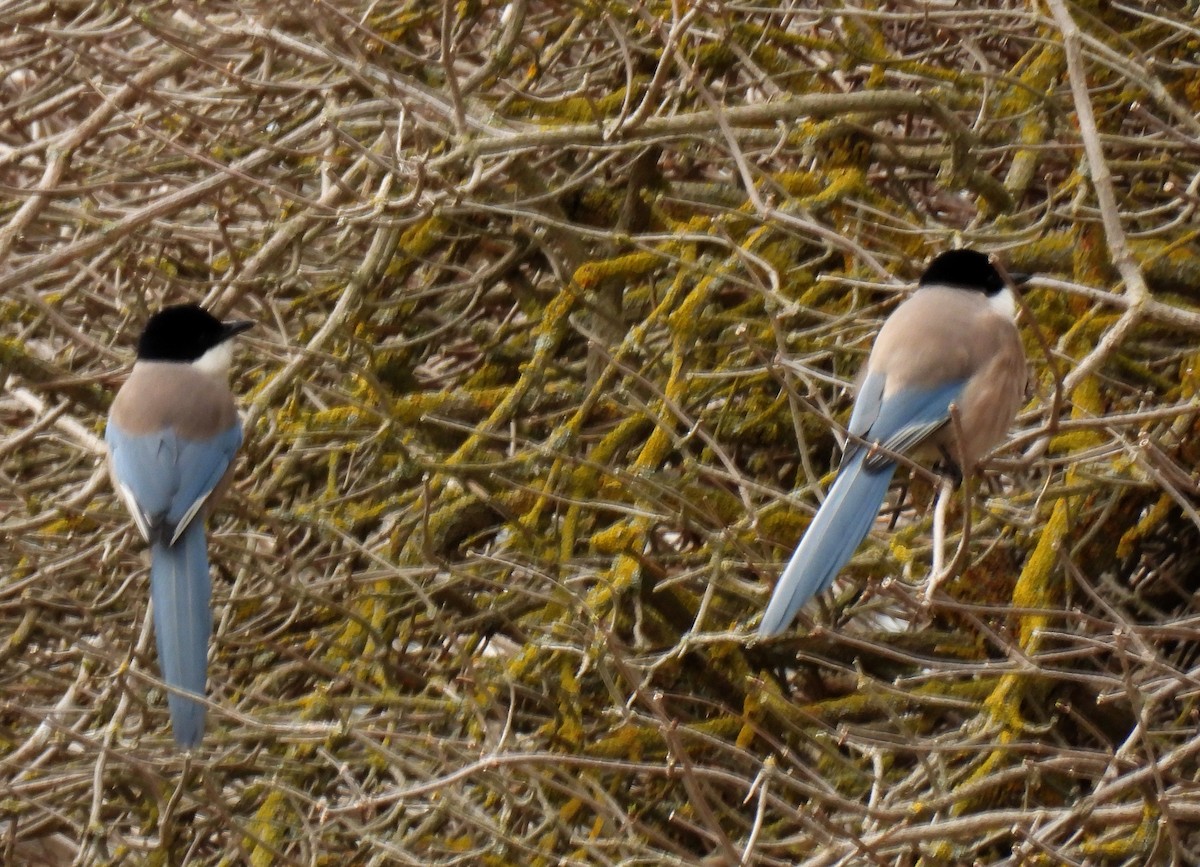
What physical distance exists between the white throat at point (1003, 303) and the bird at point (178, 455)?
6.35 ft

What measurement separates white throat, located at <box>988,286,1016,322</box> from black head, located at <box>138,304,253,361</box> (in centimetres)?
194

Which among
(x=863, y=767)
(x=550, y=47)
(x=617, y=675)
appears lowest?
(x=863, y=767)

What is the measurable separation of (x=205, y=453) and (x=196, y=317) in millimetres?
380

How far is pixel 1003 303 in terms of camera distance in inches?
153

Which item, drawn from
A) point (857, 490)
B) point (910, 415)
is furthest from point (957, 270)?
point (857, 490)

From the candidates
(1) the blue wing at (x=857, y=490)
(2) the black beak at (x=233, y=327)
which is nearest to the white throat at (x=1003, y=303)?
(1) the blue wing at (x=857, y=490)

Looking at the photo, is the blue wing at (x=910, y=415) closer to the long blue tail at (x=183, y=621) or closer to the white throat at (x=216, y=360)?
the long blue tail at (x=183, y=621)

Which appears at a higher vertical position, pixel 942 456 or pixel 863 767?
pixel 942 456

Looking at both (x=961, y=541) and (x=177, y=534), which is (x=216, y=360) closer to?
(x=177, y=534)

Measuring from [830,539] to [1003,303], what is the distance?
3.46 ft

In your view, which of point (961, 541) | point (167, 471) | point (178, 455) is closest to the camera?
point (961, 541)

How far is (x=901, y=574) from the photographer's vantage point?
3.67 meters

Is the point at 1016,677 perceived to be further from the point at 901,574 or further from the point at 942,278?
the point at 942,278

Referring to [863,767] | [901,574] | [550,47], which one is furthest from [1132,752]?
[550,47]
